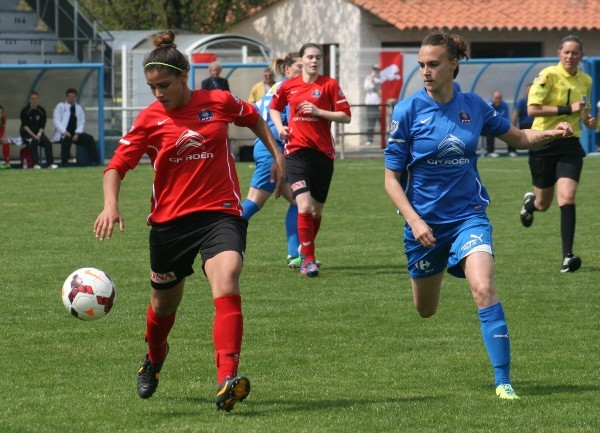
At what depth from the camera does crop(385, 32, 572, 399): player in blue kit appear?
21.7 ft

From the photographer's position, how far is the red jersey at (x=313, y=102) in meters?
11.3

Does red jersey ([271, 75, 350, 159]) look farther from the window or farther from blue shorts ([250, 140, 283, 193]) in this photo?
the window

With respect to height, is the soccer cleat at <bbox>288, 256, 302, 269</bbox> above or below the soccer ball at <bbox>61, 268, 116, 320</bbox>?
below

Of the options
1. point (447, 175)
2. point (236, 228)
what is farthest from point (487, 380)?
point (236, 228)

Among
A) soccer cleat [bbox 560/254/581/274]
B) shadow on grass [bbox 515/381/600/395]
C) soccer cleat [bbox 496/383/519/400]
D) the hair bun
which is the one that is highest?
the hair bun

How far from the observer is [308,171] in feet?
37.2

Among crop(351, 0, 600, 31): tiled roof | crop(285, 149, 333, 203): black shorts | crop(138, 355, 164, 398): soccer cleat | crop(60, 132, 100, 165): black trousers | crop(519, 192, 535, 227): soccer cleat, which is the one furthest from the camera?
crop(351, 0, 600, 31): tiled roof

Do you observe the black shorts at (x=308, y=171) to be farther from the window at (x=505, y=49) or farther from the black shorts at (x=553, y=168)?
the window at (x=505, y=49)

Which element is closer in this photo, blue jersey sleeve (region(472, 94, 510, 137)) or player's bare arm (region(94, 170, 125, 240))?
player's bare arm (region(94, 170, 125, 240))

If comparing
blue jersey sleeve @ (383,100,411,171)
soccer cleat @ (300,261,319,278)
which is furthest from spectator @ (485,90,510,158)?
blue jersey sleeve @ (383,100,411,171)

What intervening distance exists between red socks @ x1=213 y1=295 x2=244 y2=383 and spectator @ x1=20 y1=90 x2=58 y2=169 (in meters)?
20.0

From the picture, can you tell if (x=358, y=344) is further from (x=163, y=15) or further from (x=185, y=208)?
(x=163, y=15)

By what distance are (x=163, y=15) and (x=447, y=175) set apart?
107ft

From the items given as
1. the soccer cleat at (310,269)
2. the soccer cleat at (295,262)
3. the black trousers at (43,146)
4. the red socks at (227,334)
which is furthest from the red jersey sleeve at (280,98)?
the black trousers at (43,146)
